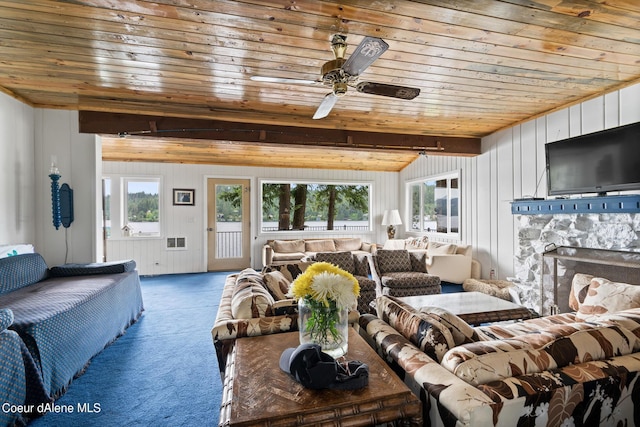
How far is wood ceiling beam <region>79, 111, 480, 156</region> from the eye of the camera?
3877mm

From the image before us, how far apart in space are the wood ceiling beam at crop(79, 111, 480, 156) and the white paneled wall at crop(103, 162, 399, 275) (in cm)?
273

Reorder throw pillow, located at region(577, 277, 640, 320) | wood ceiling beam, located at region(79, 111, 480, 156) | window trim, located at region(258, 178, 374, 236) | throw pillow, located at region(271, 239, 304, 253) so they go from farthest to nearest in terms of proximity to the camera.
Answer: window trim, located at region(258, 178, 374, 236)
throw pillow, located at region(271, 239, 304, 253)
wood ceiling beam, located at region(79, 111, 480, 156)
throw pillow, located at region(577, 277, 640, 320)

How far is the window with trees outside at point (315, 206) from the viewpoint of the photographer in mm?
7449

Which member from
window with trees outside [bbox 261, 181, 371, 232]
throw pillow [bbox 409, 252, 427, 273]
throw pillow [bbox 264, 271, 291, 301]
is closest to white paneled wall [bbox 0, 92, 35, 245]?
Result: throw pillow [bbox 264, 271, 291, 301]

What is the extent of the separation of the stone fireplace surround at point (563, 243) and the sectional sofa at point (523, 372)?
2027 millimetres

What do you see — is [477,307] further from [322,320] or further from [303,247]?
[303,247]

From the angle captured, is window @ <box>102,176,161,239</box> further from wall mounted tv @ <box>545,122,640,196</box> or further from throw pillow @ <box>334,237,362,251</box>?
wall mounted tv @ <box>545,122,640,196</box>

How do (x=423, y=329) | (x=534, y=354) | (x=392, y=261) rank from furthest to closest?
1. (x=392, y=261)
2. (x=423, y=329)
3. (x=534, y=354)

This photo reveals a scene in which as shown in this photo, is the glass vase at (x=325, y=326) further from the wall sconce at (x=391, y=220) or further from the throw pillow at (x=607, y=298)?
the wall sconce at (x=391, y=220)

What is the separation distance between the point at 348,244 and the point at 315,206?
4.20 feet

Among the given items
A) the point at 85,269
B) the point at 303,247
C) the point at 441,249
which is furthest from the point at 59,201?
the point at 441,249

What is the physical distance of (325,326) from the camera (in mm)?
1386

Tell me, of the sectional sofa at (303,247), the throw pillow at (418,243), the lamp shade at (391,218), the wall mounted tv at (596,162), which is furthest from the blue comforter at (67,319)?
the lamp shade at (391,218)

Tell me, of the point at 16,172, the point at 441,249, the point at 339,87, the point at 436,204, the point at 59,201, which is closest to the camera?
the point at 339,87
